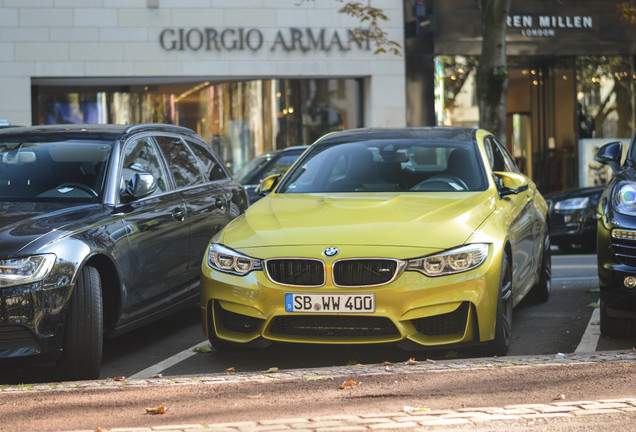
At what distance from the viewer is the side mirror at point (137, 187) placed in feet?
22.1

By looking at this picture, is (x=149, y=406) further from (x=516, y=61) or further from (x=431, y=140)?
(x=516, y=61)

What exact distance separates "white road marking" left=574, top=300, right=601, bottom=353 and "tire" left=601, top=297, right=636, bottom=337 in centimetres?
13

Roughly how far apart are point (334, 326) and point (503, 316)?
1.06 m

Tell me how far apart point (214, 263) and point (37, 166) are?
1611 mm

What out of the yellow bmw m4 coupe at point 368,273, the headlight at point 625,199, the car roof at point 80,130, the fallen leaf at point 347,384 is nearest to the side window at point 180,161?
the car roof at point 80,130

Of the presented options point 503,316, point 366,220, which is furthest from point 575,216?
point 366,220

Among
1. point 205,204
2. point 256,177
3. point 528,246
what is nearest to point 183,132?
point 205,204

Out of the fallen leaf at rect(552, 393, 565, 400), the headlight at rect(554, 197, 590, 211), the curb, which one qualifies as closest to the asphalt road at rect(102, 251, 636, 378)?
the curb

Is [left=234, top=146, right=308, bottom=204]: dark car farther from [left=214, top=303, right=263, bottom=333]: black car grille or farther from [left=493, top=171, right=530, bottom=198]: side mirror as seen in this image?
[left=214, top=303, right=263, bottom=333]: black car grille

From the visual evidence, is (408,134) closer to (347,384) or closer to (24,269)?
(347,384)

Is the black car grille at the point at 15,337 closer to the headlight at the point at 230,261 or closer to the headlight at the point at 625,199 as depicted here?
the headlight at the point at 230,261

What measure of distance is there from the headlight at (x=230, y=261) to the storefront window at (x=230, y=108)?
15344 mm

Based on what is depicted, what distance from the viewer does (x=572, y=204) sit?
47.4 ft

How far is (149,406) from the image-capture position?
15.6ft
